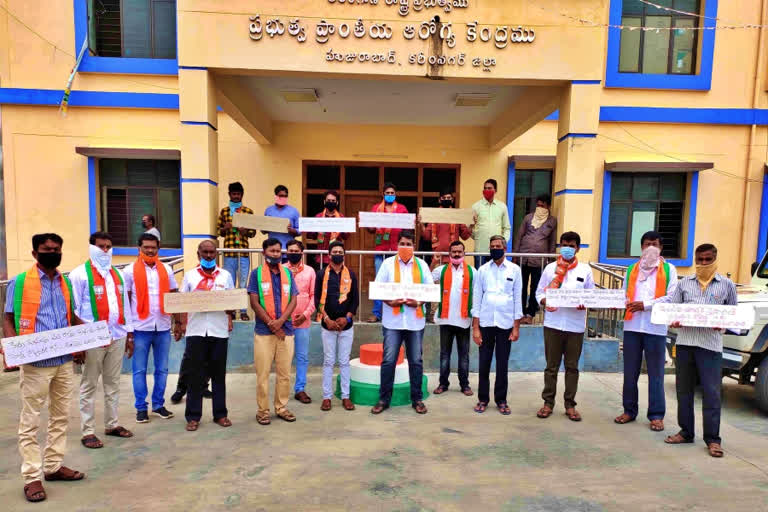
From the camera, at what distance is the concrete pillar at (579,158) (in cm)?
669

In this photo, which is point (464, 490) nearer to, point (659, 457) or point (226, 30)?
point (659, 457)

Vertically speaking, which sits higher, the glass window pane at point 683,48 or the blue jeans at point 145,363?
the glass window pane at point 683,48

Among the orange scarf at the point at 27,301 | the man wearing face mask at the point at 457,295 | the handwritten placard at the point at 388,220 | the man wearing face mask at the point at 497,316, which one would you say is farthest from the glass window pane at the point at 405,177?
the orange scarf at the point at 27,301

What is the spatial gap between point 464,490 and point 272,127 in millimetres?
8327

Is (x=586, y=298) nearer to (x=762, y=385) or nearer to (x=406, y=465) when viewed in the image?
(x=762, y=385)

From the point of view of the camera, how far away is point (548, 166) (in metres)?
10.2

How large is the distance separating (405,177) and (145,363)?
690cm

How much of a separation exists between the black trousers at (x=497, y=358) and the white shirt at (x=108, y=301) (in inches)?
139

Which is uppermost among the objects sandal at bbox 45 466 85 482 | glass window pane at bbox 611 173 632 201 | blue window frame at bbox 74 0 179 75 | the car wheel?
blue window frame at bbox 74 0 179 75

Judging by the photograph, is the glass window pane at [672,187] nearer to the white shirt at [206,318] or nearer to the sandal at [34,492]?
the white shirt at [206,318]

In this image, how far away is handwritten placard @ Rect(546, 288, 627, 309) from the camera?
15.8ft

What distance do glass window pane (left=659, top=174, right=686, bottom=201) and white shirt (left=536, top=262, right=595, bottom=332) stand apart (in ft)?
21.1

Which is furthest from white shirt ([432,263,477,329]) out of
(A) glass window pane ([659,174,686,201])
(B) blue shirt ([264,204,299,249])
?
(A) glass window pane ([659,174,686,201])

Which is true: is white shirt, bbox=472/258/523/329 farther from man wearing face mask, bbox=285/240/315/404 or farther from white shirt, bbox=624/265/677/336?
man wearing face mask, bbox=285/240/315/404
